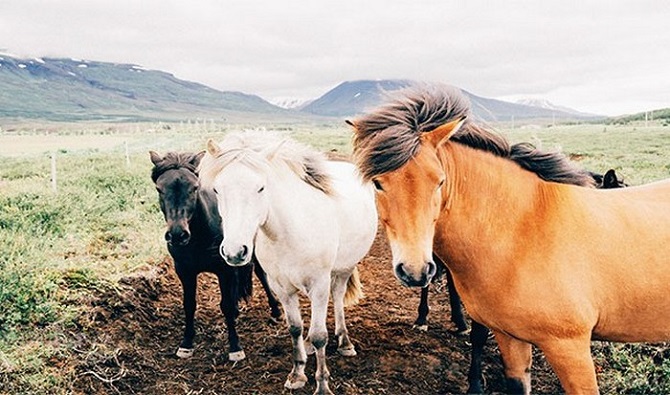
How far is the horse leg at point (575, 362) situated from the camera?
3.21 m

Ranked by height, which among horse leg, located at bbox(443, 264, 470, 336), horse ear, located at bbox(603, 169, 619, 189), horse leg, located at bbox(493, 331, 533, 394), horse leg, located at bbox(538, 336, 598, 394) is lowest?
horse leg, located at bbox(443, 264, 470, 336)

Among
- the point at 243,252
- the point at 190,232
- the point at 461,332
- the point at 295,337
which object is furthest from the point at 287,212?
the point at 461,332

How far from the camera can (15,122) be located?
408 ft

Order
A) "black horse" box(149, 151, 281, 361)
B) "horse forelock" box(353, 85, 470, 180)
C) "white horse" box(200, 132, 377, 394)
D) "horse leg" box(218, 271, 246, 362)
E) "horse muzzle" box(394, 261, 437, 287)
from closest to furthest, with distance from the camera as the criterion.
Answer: "horse muzzle" box(394, 261, 437, 287)
"horse forelock" box(353, 85, 470, 180)
"white horse" box(200, 132, 377, 394)
"black horse" box(149, 151, 281, 361)
"horse leg" box(218, 271, 246, 362)

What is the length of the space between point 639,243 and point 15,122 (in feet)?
473

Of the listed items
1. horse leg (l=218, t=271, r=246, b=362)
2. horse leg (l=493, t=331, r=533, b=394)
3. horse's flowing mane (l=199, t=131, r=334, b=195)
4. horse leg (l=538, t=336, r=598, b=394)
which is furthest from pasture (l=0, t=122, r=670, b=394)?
horse leg (l=538, t=336, r=598, b=394)

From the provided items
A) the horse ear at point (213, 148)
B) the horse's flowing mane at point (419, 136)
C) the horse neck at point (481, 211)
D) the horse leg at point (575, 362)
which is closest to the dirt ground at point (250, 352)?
the horse leg at point (575, 362)

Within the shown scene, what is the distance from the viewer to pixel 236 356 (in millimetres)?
5594

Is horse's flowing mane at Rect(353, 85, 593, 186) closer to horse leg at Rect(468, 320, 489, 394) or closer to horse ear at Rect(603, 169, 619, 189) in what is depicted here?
horse leg at Rect(468, 320, 489, 394)

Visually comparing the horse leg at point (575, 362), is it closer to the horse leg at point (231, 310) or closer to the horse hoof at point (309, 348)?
the horse hoof at point (309, 348)

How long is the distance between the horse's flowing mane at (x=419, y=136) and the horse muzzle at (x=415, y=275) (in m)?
0.54

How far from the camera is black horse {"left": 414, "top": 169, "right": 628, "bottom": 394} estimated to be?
485 cm

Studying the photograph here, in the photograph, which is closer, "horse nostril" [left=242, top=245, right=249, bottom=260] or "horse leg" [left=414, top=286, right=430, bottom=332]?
"horse nostril" [left=242, top=245, right=249, bottom=260]

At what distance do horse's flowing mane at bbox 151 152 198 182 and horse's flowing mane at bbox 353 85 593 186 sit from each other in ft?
9.19
